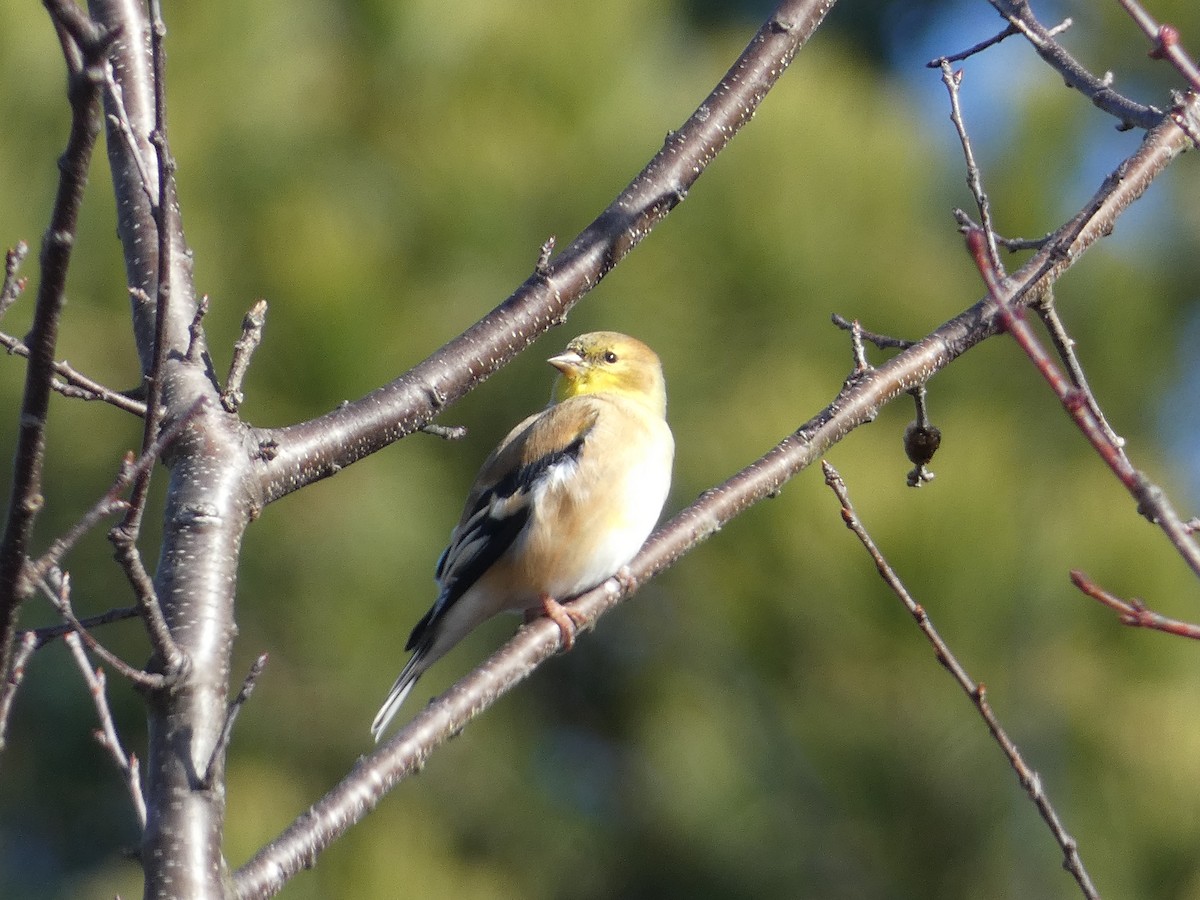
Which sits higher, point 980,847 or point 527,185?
point 527,185

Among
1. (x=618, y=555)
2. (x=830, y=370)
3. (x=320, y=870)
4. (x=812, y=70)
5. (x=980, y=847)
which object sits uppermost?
(x=812, y=70)

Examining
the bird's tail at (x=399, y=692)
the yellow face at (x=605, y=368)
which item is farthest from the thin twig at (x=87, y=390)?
the yellow face at (x=605, y=368)

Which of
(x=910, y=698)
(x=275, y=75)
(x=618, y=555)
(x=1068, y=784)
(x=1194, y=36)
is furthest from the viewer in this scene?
(x=1194, y=36)

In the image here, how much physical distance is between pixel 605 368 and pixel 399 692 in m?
1.45

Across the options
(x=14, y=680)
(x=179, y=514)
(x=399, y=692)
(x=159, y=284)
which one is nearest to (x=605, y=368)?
(x=399, y=692)

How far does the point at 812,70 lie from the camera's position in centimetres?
643

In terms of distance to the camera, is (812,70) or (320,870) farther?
(812,70)

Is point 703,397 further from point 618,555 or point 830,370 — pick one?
point 618,555

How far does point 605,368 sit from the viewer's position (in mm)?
4496

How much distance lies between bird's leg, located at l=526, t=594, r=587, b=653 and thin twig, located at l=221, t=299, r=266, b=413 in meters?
0.86

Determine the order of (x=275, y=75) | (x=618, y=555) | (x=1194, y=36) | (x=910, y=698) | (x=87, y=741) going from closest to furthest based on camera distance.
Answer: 1. (x=618, y=555)
2. (x=910, y=698)
3. (x=275, y=75)
4. (x=87, y=741)
5. (x=1194, y=36)

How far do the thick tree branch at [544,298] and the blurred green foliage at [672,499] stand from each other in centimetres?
202

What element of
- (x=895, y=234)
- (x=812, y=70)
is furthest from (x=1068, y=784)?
(x=812, y=70)

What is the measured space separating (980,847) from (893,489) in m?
1.13
